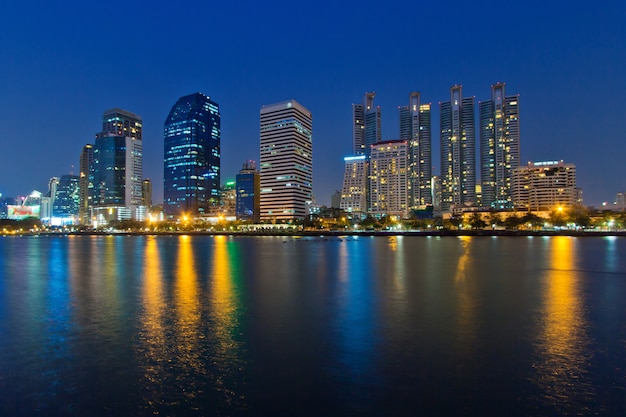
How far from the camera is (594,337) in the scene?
1486 cm

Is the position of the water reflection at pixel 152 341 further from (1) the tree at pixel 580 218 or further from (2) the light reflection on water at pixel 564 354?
(1) the tree at pixel 580 218

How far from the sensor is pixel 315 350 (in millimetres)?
13586

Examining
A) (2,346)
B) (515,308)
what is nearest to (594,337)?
(515,308)

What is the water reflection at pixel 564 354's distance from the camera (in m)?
9.80

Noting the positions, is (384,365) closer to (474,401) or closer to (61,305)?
(474,401)

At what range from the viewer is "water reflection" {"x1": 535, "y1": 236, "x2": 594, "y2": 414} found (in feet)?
32.2

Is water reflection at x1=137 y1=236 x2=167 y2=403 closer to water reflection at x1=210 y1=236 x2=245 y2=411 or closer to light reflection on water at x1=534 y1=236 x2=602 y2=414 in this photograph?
water reflection at x1=210 y1=236 x2=245 y2=411

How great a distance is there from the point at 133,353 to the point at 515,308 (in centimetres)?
1753

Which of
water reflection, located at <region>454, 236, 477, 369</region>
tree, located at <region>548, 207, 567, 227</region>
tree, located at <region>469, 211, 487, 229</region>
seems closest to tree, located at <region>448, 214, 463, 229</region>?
tree, located at <region>469, 211, 487, 229</region>

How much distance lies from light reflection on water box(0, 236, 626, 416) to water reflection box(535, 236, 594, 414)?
6 cm

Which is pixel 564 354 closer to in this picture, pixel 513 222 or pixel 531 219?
pixel 513 222

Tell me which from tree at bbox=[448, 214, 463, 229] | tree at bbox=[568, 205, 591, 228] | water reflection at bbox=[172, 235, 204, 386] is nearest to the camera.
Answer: water reflection at bbox=[172, 235, 204, 386]

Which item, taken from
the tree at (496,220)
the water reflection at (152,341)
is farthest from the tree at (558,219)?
the water reflection at (152,341)

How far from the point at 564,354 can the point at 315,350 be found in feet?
26.8
